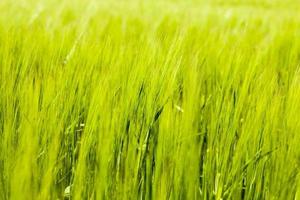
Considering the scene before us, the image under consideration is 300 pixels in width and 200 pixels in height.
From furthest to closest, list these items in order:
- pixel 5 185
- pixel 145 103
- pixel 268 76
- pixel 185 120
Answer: pixel 268 76 → pixel 145 103 → pixel 185 120 → pixel 5 185

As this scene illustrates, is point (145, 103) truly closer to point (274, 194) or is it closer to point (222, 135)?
point (222, 135)

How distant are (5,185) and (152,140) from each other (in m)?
0.26

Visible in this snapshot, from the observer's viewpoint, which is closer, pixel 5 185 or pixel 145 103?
pixel 5 185

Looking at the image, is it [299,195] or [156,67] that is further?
[156,67]

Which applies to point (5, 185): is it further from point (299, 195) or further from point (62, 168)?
point (299, 195)

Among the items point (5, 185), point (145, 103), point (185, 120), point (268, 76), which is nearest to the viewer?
point (5, 185)

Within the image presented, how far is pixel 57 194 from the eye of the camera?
0.64m

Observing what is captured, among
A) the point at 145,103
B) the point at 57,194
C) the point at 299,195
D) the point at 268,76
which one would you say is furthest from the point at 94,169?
the point at 268,76

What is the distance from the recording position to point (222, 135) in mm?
749

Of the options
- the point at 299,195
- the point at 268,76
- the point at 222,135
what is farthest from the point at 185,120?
the point at 268,76

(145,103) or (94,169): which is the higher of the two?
(145,103)

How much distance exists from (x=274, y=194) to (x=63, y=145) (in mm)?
336

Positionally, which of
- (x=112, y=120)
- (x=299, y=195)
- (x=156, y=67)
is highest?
(x=156, y=67)

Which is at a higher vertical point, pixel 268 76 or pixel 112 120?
pixel 268 76
